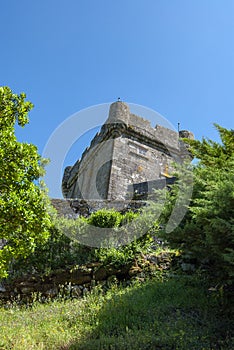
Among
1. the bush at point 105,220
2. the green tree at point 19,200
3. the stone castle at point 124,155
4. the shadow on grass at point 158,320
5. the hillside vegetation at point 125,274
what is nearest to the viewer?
the shadow on grass at point 158,320

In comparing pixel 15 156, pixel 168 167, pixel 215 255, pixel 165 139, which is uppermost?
pixel 165 139

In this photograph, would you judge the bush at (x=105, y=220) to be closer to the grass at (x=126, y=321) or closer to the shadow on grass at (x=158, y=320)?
the grass at (x=126, y=321)

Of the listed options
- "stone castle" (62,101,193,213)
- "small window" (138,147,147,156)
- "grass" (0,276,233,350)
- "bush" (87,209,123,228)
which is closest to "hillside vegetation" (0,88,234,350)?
"grass" (0,276,233,350)

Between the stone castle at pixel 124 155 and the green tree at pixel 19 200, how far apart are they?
25.5 ft

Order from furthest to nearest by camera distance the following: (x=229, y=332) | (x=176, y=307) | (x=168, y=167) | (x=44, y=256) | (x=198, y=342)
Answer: (x=168, y=167)
(x=44, y=256)
(x=176, y=307)
(x=229, y=332)
(x=198, y=342)

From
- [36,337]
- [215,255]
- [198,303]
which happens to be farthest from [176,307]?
[36,337]

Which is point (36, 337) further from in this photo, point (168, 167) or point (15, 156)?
point (168, 167)

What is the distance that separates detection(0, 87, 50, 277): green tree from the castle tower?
798 cm

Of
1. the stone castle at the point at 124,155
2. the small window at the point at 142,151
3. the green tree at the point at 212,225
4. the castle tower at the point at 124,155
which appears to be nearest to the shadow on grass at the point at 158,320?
the green tree at the point at 212,225

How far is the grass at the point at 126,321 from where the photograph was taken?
4.50m

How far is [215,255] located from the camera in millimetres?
5188

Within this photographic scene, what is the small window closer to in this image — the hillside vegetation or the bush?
the bush

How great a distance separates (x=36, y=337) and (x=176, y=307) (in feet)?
6.76

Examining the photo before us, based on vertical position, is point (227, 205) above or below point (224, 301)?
above
